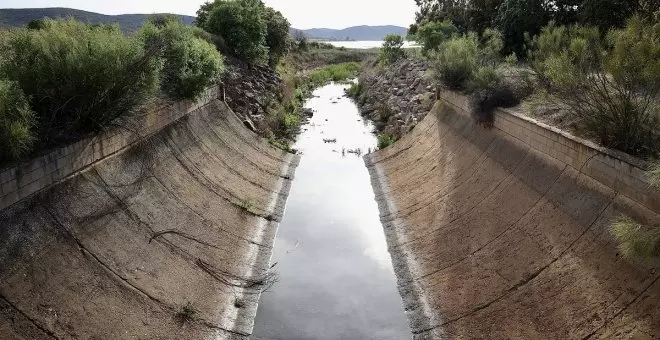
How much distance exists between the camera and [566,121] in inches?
564

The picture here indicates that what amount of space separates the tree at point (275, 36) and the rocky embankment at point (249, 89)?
647 centimetres

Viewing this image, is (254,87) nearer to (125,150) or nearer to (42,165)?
(125,150)

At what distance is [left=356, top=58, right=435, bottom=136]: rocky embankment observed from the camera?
104 ft

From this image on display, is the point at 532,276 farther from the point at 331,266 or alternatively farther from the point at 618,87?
the point at 331,266

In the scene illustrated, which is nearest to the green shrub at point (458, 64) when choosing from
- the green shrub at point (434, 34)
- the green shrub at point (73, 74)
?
the green shrub at point (73, 74)

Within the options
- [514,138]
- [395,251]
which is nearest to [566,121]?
[514,138]

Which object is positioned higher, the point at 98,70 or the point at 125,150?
the point at 98,70

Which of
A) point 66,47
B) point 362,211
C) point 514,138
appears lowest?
point 362,211

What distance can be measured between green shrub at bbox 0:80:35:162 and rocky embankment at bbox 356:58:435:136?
70.3 feet

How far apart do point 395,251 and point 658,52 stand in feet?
30.5

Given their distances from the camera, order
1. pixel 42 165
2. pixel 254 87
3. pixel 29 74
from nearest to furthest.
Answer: pixel 42 165 → pixel 29 74 → pixel 254 87

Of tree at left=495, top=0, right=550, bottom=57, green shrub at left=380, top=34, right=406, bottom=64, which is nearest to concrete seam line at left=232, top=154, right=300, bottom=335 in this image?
tree at left=495, top=0, right=550, bottom=57

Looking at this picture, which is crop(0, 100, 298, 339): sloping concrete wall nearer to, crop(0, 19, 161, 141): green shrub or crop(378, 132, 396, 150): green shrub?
crop(0, 19, 161, 141): green shrub

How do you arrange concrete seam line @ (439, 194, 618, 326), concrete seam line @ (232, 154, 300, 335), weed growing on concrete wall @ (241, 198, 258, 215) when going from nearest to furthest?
concrete seam line @ (439, 194, 618, 326) < concrete seam line @ (232, 154, 300, 335) < weed growing on concrete wall @ (241, 198, 258, 215)
